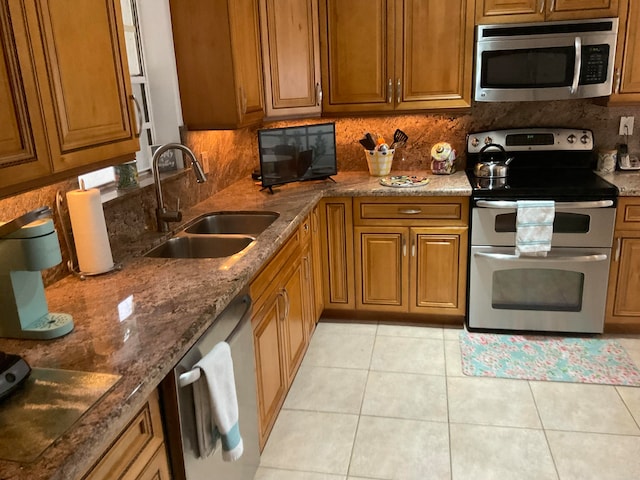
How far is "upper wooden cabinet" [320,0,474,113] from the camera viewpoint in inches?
124

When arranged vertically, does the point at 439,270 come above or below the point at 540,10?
below

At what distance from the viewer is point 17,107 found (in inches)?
49.4

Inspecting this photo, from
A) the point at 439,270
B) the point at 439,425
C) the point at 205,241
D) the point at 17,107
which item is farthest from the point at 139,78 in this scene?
the point at 439,425

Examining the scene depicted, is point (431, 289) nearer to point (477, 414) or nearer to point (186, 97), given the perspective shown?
point (477, 414)

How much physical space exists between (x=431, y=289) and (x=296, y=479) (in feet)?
5.04

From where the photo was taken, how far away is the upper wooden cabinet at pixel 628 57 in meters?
2.95

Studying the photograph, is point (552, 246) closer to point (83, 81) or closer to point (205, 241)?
point (205, 241)

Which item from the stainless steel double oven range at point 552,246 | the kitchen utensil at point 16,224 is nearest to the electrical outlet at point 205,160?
the stainless steel double oven range at point 552,246

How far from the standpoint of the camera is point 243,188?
331 cm

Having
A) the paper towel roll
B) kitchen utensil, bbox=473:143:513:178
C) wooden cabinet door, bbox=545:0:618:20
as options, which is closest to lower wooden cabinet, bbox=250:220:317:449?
the paper towel roll

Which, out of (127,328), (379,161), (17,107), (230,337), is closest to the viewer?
(17,107)

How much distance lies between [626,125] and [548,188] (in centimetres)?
89

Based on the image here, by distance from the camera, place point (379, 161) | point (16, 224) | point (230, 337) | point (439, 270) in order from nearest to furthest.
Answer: point (16, 224) < point (230, 337) < point (439, 270) < point (379, 161)

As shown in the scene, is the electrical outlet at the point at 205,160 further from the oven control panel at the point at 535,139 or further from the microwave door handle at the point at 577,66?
the microwave door handle at the point at 577,66
